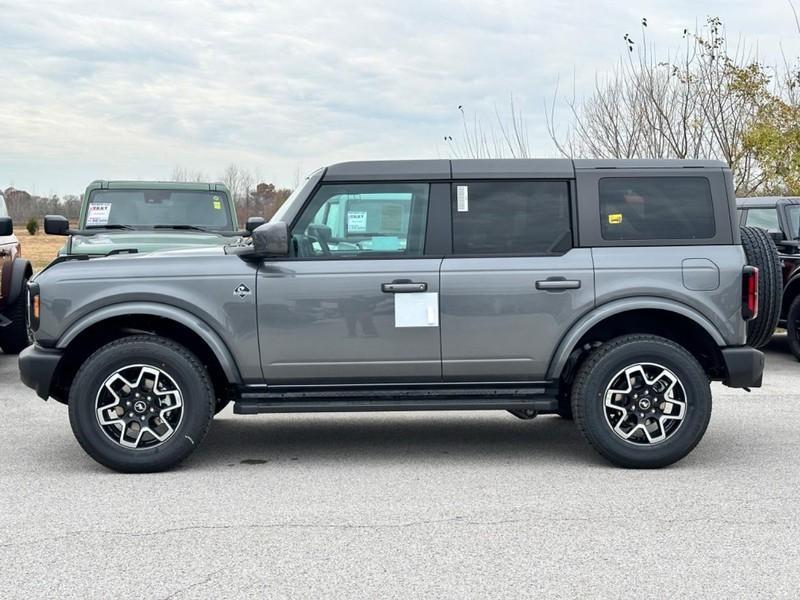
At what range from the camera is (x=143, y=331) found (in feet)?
20.8

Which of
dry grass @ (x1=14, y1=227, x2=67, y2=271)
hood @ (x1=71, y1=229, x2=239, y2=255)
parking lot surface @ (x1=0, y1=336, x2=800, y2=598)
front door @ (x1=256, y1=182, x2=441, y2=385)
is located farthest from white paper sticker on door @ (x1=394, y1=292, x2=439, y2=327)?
dry grass @ (x1=14, y1=227, x2=67, y2=271)

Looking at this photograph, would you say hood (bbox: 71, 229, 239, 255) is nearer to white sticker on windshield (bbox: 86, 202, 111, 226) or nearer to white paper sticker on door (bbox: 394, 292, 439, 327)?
white sticker on windshield (bbox: 86, 202, 111, 226)

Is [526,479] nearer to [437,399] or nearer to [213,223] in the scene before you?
[437,399]

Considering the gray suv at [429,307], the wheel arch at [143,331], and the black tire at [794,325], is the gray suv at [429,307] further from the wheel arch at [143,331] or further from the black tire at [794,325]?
the black tire at [794,325]

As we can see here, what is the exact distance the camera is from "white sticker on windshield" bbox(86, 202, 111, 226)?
11242 millimetres

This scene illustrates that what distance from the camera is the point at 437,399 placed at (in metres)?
6.11

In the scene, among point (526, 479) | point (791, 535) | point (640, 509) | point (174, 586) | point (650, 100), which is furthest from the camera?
point (650, 100)

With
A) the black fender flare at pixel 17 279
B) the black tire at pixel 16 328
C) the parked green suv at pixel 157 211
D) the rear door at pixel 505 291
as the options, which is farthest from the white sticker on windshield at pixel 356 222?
the black tire at pixel 16 328

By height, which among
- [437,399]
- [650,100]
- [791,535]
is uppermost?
[650,100]

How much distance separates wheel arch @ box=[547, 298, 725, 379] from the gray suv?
0.7 inches

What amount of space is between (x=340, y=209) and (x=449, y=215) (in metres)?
0.66

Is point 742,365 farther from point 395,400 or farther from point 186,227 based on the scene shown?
point 186,227

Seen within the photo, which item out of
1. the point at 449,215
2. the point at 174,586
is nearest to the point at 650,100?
the point at 449,215

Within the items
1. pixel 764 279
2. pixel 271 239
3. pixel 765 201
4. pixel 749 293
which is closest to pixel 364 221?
pixel 271 239
